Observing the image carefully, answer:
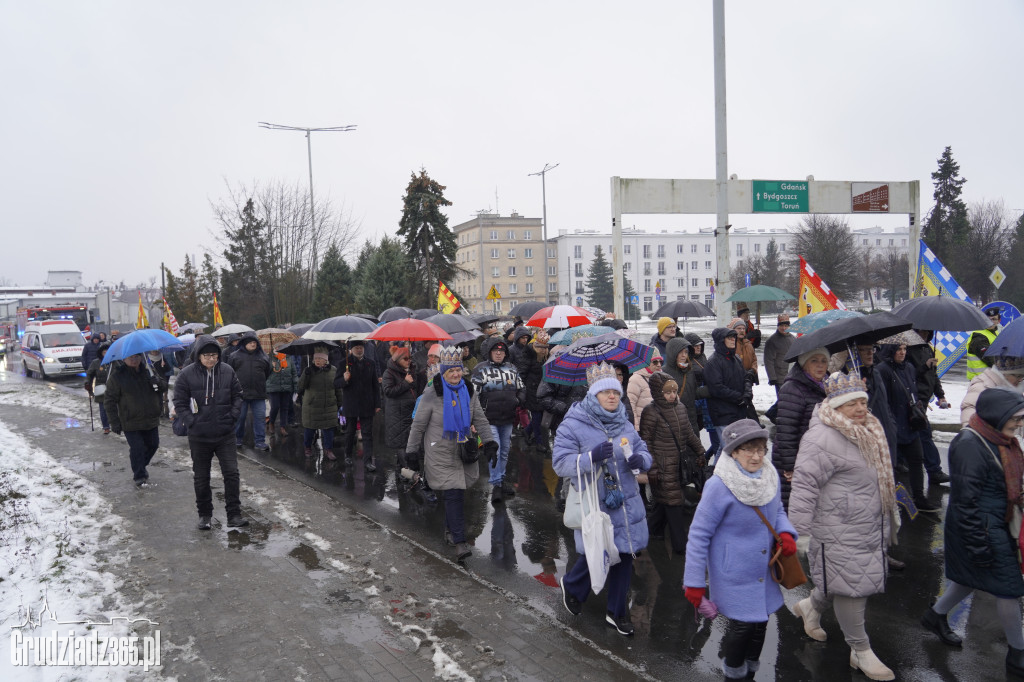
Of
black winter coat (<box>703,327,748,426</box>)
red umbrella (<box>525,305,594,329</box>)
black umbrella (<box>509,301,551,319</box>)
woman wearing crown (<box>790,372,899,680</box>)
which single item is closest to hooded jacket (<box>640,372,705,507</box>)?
black winter coat (<box>703,327,748,426</box>)

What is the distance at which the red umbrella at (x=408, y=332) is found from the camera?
8.57 m

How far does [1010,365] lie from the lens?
17.2 ft

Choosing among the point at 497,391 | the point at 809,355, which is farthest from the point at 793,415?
the point at 497,391

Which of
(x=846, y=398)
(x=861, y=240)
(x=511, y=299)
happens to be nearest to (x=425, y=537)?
(x=846, y=398)

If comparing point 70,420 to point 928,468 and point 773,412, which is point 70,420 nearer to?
point 773,412

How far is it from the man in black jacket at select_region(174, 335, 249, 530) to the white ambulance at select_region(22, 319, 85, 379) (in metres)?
21.5

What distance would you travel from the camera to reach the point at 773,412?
8.55 m

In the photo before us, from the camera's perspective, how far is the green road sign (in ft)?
70.6

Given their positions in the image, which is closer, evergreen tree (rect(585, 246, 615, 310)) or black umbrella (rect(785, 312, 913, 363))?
black umbrella (rect(785, 312, 913, 363))

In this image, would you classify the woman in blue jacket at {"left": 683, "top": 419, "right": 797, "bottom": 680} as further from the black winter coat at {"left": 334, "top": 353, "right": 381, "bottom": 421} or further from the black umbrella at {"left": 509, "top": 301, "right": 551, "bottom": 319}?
the black umbrella at {"left": 509, "top": 301, "right": 551, "bottom": 319}

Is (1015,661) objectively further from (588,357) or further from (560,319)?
(560,319)

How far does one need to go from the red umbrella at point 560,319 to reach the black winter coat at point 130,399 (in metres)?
6.46

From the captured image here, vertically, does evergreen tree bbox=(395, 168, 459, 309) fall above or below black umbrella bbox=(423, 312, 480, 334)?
above

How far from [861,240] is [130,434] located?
483ft
